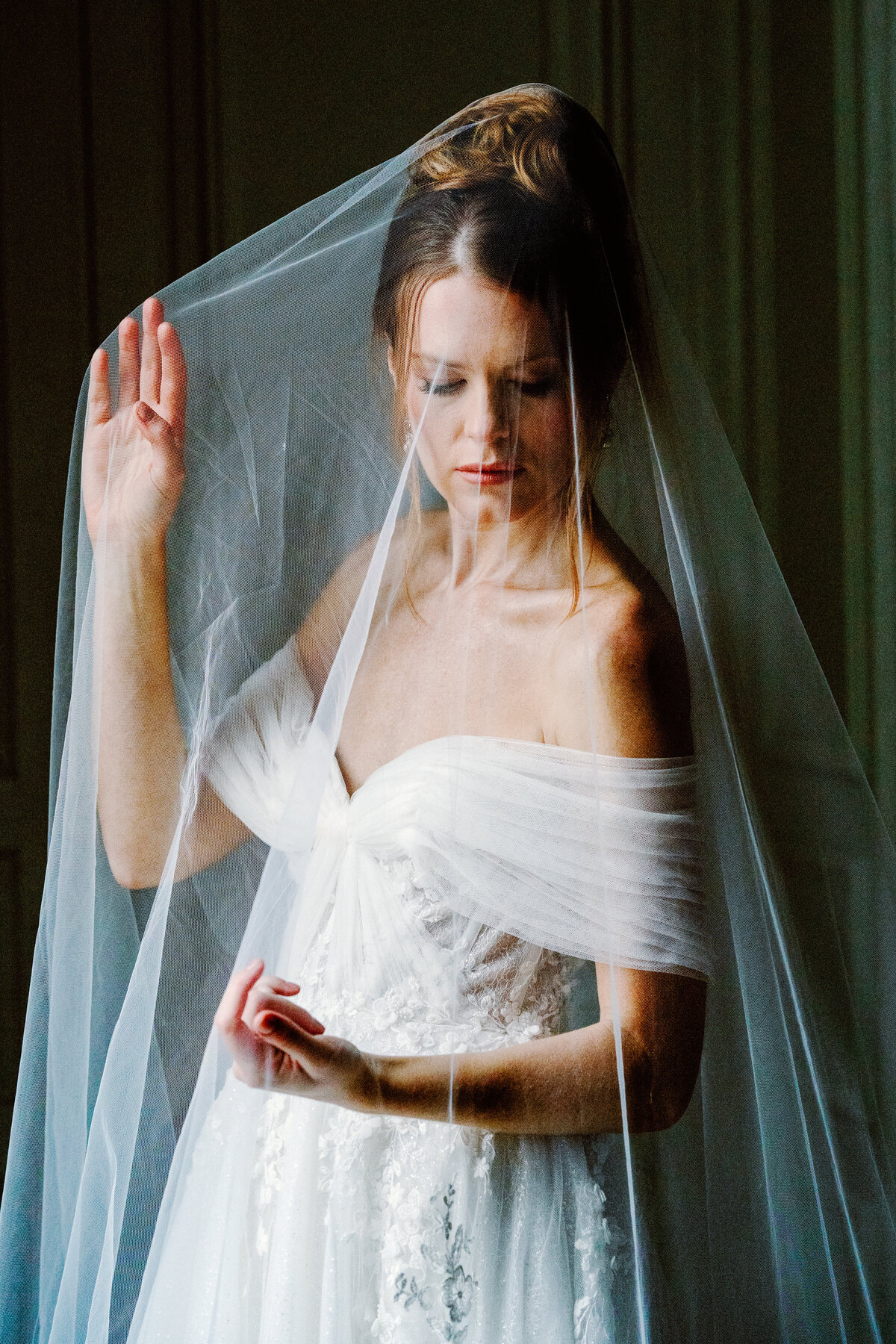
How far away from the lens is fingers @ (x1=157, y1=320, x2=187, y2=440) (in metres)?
0.73

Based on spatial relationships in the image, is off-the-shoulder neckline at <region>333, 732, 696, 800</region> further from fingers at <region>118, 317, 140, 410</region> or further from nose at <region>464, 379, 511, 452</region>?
fingers at <region>118, 317, 140, 410</region>

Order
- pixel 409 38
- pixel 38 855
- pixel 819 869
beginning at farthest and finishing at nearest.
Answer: pixel 38 855 → pixel 409 38 → pixel 819 869

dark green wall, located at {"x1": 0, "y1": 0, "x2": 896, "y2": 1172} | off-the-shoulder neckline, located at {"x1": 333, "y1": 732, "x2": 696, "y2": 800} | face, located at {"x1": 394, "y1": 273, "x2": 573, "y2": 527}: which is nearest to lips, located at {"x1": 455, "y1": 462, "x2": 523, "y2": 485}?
face, located at {"x1": 394, "y1": 273, "x2": 573, "y2": 527}

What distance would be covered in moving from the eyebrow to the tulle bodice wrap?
0.73ft

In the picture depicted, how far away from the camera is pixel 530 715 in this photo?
0.69 metres

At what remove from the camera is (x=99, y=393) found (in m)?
0.76

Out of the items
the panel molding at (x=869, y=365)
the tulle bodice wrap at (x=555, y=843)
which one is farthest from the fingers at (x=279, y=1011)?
the panel molding at (x=869, y=365)

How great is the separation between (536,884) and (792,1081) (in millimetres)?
215

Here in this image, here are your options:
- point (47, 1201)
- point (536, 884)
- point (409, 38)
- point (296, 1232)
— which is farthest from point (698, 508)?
point (409, 38)

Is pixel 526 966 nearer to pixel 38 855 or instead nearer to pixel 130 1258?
pixel 130 1258

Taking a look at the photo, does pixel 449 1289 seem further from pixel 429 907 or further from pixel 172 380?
pixel 172 380

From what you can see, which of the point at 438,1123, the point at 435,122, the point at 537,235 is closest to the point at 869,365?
the point at 435,122

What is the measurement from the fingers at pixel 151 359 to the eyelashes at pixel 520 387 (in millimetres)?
189

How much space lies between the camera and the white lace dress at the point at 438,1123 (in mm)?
660
